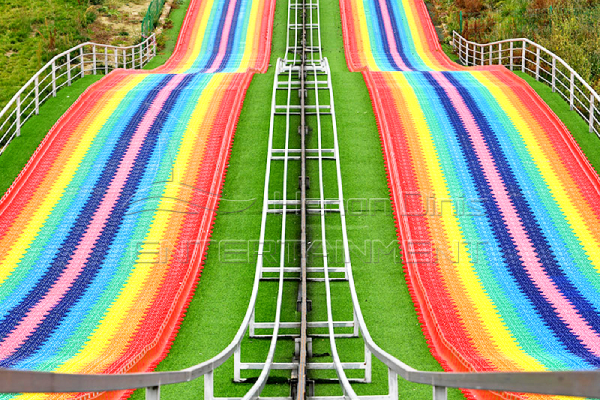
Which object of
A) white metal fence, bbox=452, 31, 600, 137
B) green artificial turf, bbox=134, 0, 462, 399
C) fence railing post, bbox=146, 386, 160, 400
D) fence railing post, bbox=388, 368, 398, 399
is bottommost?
green artificial turf, bbox=134, 0, 462, 399

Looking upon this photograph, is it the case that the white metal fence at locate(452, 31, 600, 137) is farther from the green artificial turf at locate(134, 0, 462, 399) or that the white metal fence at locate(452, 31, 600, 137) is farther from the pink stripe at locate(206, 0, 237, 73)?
the pink stripe at locate(206, 0, 237, 73)

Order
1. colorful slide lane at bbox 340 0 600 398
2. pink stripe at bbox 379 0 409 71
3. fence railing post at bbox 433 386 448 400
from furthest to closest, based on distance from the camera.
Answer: pink stripe at bbox 379 0 409 71, colorful slide lane at bbox 340 0 600 398, fence railing post at bbox 433 386 448 400

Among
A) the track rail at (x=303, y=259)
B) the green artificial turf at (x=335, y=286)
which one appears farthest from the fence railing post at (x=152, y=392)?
the green artificial turf at (x=335, y=286)

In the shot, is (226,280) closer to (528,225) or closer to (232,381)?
(232,381)

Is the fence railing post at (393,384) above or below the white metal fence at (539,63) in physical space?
above

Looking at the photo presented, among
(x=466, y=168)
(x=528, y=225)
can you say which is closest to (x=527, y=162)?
(x=466, y=168)

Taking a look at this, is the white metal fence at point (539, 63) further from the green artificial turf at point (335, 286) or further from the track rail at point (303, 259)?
the track rail at point (303, 259)

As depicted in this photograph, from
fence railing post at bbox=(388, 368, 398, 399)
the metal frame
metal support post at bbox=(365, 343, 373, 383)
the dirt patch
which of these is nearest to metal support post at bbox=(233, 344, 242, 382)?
the metal frame
